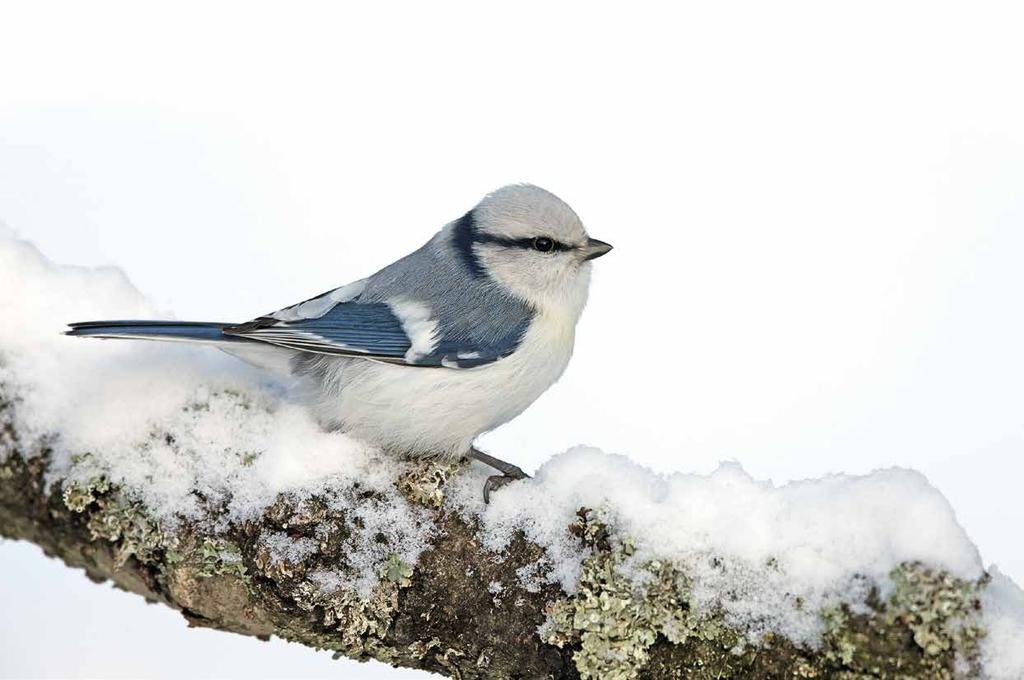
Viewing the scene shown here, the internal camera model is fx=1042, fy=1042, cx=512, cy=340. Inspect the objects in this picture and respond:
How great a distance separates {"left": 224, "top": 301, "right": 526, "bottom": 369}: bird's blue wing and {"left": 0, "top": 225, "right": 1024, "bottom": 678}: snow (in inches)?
9.2

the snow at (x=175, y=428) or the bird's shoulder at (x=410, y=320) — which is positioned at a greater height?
the bird's shoulder at (x=410, y=320)

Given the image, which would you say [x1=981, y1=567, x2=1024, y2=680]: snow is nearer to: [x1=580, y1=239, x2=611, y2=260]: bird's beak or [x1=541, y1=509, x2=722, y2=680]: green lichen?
[x1=541, y1=509, x2=722, y2=680]: green lichen

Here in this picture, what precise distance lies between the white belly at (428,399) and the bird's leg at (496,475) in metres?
0.08

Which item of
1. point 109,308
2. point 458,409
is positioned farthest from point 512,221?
point 109,308

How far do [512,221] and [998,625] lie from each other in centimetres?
217

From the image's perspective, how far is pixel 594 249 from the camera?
388 centimetres

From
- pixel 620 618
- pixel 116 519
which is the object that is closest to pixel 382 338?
pixel 116 519

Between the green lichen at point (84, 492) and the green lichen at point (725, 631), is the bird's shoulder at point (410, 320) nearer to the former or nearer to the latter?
the green lichen at point (84, 492)

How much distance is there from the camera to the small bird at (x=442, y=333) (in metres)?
3.43

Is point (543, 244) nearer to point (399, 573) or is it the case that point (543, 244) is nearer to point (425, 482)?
point (425, 482)

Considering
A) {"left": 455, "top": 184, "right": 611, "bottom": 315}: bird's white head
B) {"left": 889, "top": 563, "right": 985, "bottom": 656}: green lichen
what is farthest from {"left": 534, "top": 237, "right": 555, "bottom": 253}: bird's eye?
{"left": 889, "top": 563, "right": 985, "bottom": 656}: green lichen

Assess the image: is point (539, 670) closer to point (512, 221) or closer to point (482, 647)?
point (482, 647)

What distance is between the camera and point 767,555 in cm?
259

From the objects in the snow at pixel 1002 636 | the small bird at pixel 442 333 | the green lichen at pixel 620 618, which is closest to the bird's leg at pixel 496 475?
the small bird at pixel 442 333
